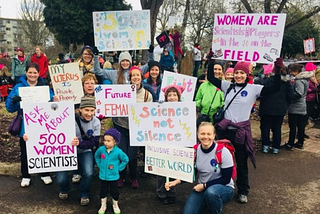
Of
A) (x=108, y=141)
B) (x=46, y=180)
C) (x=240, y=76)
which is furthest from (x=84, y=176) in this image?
(x=240, y=76)

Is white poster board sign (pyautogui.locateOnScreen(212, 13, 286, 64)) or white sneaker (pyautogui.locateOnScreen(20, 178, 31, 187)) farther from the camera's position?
white poster board sign (pyautogui.locateOnScreen(212, 13, 286, 64))

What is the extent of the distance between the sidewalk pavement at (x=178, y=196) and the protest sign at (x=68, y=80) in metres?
1.36

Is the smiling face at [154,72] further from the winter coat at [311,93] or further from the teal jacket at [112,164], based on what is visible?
the winter coat at [311,93]

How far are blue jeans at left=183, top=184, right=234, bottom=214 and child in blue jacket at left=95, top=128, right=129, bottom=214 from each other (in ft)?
2.94

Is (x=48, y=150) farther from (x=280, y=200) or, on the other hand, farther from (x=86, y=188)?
(x=280, y=200)

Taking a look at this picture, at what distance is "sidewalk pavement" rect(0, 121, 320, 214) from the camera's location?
391 centimetres

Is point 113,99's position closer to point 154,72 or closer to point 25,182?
point 154,72

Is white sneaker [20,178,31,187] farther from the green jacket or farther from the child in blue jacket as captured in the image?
the green jacket

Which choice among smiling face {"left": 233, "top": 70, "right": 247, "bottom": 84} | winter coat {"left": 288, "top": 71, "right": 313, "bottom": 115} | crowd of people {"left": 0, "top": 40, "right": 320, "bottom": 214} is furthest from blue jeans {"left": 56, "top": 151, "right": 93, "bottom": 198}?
winter coat {"left": 288, "top": 71, "right": 313, "bottom": 115}

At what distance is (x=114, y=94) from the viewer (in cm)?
448

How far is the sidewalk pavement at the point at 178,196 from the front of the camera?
12.8ft

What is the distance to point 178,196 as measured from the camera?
14.1 feet

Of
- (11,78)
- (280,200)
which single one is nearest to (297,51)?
(11,78)

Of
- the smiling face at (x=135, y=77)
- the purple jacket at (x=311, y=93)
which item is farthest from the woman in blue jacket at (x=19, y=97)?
the purple jacket at (x=311, y=93)
